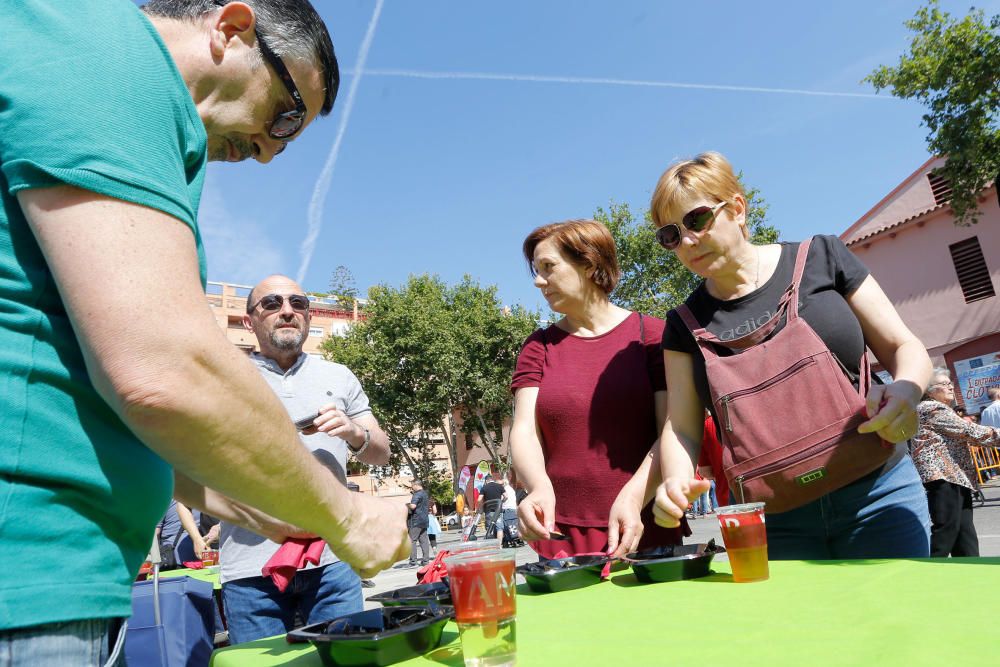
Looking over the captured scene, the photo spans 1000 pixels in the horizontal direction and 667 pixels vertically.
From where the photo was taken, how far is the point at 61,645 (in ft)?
2.84

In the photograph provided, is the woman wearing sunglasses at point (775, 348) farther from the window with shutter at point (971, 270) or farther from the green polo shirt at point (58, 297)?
the window with shutter at point (971, 270)

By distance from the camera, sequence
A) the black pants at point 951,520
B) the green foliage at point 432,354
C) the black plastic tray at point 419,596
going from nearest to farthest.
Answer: the black plastic tray at point 419,596 < the black pants at point 951,520 < the green foliage at point 432,354

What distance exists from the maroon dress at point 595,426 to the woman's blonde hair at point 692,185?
60cm

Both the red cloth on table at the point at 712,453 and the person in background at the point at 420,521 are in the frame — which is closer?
the red cloth on table at the point at 712,453

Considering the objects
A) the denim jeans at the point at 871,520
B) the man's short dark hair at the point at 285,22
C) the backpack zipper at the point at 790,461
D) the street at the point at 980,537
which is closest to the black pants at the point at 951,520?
the street at the point at 980,537

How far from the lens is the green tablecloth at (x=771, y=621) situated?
92cm

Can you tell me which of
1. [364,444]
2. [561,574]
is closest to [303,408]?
[364,444]

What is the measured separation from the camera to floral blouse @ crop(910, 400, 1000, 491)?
498cm

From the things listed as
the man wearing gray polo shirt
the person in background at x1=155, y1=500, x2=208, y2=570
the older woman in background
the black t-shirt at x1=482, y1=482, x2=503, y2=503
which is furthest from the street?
the black t-shirt at x1=482, y1=482, x2=503, y2=503

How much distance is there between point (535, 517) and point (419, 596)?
27.4 inches

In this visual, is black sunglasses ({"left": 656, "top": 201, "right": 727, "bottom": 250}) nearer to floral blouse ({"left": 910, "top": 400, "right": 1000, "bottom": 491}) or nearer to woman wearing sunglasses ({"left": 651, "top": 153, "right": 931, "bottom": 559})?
woman wearing sunglasses ({"left": 651, "top": 153, "right": 931, "bottom": 559})

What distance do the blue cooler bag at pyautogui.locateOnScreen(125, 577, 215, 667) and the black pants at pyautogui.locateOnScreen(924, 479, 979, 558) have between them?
497 centimetres

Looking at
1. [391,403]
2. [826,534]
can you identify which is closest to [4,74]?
[826,534]

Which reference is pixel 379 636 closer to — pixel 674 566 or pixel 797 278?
pixel 674 566
